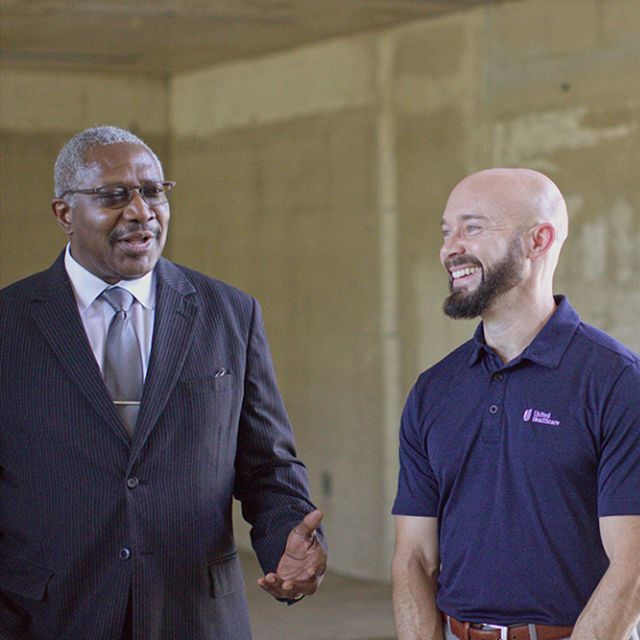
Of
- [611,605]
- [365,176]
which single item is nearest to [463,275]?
[611,605]

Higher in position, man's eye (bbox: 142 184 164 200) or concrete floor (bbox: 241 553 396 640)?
man's eye (bbox: 142 184 164 200)

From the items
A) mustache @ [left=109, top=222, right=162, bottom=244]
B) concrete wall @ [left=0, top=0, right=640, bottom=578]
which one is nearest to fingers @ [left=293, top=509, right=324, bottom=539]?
mustache @ [left=109, top=222, right=162, bottom=244]

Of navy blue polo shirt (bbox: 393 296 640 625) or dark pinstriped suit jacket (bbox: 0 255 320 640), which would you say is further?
dark pinstriped suit jacket (bbox: 0 255 320 640)

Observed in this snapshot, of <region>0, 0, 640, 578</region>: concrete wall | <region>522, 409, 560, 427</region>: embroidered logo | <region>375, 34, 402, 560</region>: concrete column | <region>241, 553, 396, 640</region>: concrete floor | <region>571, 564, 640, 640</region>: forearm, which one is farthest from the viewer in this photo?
<region>375, 34, 402, 560</region>: concrete column

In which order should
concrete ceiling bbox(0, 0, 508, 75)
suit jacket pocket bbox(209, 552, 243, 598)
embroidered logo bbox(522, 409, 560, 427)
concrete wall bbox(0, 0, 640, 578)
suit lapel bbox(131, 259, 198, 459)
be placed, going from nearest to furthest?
embroidered logo bbox(522, 409, 560, 427) < suit lapel bbox(131, 259, 198, 459) < suit jacket pocket bbox(209, 552, 243, 598) < concrete wall bbox(0, 0, 640, 578) < concrete ceiling bbox(0, 0, 508, 75)

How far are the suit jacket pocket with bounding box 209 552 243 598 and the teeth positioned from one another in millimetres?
828

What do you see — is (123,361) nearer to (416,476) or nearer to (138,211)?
(138,211)

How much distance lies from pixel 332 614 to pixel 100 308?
4311mm

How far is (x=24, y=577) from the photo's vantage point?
9.49 ft

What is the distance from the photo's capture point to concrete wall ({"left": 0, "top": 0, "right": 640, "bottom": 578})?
623 centimetres

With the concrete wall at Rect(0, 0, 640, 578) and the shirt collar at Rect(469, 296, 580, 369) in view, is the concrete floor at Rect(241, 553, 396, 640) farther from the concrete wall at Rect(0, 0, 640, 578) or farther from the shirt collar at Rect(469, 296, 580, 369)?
the shirt collar at Rect(469, 296, 580, 369)

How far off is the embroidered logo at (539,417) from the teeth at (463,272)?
31 cm

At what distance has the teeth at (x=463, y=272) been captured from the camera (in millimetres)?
2795

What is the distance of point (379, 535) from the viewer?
7.66m
